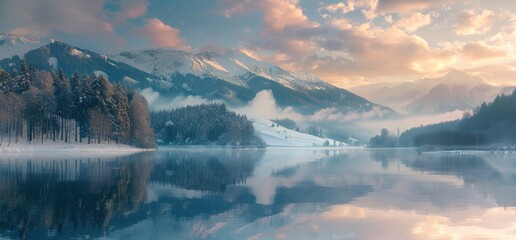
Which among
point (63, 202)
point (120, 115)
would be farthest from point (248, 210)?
point (120, 115)

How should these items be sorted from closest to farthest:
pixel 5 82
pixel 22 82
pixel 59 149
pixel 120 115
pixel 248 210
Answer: pixel 248 210 < pixel 5 82 < pixel 59 149 < pixel 22 82 < pixel 120 115

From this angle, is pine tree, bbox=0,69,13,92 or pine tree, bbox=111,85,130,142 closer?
pine tree, bbox=0,69,13,92

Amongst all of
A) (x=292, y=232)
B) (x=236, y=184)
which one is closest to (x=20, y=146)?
(x=236, y=184)

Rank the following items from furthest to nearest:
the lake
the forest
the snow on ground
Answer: the forest < the snow on ground < the lake

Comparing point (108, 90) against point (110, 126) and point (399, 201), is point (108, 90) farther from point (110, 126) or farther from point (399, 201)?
point (399, 201)

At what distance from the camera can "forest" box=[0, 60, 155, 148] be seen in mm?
133750

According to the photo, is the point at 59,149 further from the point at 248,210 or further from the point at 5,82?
the point at 248,210

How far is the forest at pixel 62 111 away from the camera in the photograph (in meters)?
134

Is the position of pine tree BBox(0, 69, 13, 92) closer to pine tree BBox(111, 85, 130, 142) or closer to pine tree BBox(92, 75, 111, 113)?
pine tree BBox(92, 75, 111, 113)

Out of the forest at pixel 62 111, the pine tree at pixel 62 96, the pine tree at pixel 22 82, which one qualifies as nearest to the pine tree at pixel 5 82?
the forest at pixel 62 111

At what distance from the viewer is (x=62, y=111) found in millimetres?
149875

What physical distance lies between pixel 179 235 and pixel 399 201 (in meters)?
21.4

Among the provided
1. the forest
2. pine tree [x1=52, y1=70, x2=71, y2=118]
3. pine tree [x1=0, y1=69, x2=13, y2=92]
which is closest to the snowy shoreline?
the forest

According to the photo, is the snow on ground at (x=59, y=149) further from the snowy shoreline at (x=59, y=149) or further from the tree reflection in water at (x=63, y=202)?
the tree reflection in water at (x=63, y=202)
